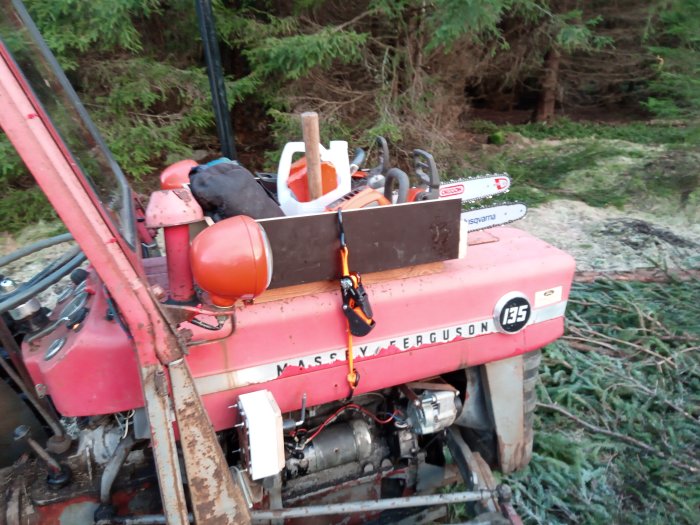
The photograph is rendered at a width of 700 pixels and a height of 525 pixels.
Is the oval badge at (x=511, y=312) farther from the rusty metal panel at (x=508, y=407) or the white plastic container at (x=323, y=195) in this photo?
the white plastic container at (x=323, y=195)

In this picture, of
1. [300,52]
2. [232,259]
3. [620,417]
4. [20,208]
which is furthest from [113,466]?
[300,52]

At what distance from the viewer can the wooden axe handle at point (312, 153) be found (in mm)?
1789

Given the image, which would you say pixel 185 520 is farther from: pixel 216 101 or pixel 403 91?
pixel 403 91

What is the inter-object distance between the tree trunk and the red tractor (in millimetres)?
9609

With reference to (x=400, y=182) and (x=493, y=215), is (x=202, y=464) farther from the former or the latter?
(x=493, y=215)

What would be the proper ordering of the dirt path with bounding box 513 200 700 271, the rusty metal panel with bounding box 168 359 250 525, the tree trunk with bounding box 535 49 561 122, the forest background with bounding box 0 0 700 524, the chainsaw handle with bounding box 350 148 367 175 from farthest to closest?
the tree trunk with bounding box 535 49 561 122, the dirt path with bounding box 513 200 700 271, the forest background with bounding box 0 0 700 524, the chainsaw handle with bounding box 350 148 367 175, the rusty metal panel with bounding box 168 359 250 525

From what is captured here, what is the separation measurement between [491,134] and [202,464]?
895 cm

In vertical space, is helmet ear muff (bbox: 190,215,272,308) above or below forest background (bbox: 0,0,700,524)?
above

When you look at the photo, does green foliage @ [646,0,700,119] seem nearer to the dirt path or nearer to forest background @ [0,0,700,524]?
forest background @ [0,0,700,524]

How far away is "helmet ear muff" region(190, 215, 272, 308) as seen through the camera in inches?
47.7

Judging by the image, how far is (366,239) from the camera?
5.10ft

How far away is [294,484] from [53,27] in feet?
16.9

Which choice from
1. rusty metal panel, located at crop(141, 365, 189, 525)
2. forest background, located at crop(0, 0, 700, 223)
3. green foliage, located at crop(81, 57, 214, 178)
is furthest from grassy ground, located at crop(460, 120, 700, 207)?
rusty metal panel, located at crop(141, 365, 189, 525)

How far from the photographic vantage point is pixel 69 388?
1.41 metres
